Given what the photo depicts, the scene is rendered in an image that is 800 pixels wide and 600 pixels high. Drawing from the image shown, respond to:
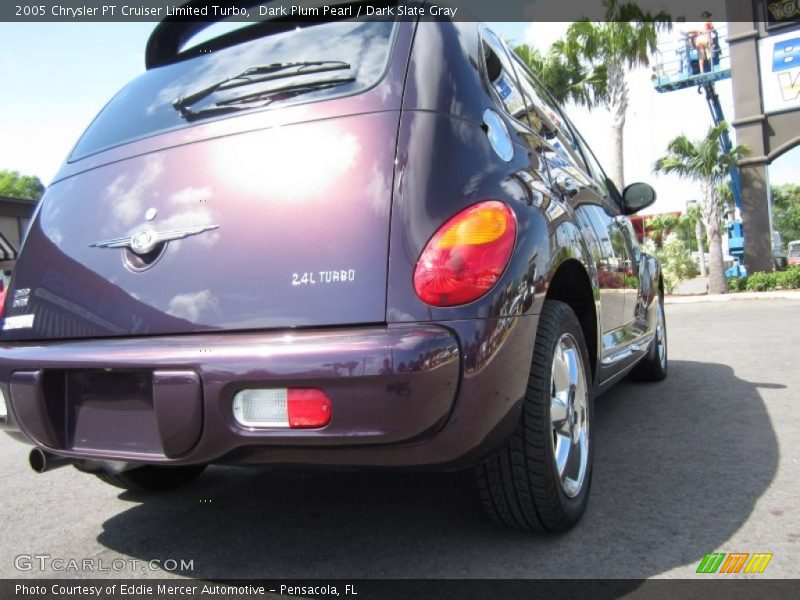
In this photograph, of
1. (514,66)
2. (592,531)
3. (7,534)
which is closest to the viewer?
(592,531)

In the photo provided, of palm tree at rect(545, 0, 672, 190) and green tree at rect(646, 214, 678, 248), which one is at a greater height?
palm tree at rect(545, 0, 672, 190)

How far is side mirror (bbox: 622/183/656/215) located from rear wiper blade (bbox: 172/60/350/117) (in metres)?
2.44

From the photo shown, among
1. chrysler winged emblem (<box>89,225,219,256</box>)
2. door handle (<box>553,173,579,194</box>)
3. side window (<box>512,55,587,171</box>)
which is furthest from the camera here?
side window (<box>512,55,587,171</box>)

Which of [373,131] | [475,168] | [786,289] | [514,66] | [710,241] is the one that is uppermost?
[514,66]

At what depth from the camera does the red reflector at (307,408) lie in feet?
5.19

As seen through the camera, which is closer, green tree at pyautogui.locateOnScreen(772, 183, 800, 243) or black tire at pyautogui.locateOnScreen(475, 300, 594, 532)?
black tire at pyautogui.locateOnScreen(475, 300, 594, 532)

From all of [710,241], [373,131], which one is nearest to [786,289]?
[710,241]

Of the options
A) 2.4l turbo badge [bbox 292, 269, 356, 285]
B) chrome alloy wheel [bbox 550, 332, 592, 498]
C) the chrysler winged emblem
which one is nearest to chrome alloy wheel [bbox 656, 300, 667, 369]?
chrome alloy wheel [bbox 550, 332, 592, 498]

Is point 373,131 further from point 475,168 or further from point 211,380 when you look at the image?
point 211,380

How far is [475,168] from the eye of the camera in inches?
70.3

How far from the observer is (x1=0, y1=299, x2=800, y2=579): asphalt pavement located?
1945 millimetres

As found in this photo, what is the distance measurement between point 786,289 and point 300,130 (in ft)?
56.6

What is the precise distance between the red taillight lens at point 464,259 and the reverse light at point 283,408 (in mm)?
365

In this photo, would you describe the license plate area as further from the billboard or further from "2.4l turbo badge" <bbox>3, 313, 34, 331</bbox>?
the billboard
